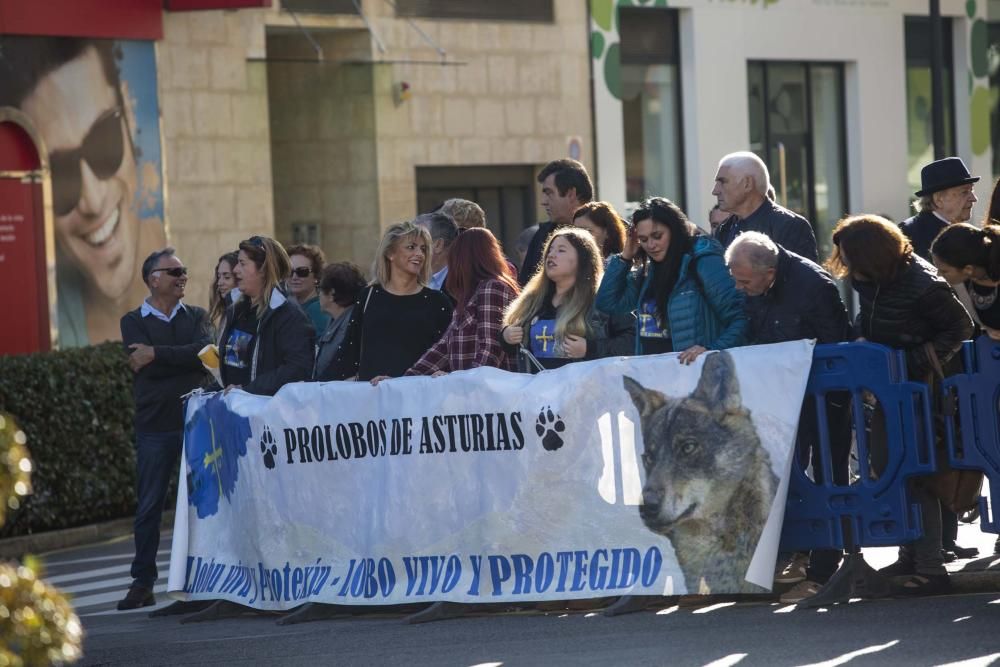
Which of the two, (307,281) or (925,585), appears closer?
(925,585)

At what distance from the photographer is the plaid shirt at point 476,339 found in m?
10.4

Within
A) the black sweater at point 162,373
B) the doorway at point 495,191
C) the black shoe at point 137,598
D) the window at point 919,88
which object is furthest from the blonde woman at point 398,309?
the window at point 919,88

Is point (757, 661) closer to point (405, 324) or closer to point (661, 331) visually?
point (661, 331)

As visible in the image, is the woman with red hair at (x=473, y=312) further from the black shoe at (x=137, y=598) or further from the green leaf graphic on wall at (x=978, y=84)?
the green leaf graphic on wall at (x=978, y=84)

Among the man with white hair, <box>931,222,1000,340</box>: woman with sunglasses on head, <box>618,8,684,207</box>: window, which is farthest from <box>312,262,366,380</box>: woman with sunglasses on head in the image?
<box>618,8,684,207</box>: window

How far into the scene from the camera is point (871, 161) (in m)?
29.9

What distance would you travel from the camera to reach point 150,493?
1181cm

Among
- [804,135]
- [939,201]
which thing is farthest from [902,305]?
[804,135]

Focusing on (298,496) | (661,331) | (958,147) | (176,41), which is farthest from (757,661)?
(958,147)

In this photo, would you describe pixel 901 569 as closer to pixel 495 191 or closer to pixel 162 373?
pixel 162 373

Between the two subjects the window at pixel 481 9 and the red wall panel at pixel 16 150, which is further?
the window at pixel 481 9

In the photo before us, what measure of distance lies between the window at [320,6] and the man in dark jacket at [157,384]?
10.00 m

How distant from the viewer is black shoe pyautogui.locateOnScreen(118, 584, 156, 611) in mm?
11672

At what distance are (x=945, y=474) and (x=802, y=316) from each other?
1.01 m
